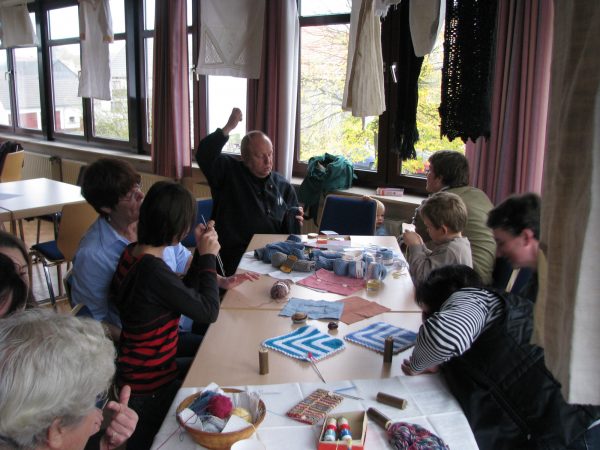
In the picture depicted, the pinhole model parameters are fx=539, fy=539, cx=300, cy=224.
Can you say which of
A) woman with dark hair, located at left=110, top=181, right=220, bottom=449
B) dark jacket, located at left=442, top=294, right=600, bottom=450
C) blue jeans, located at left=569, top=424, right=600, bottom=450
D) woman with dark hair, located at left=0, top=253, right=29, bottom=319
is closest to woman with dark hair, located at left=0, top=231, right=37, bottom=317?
woman with dark hair, located at left=0, top=253, right=29, bottom=319

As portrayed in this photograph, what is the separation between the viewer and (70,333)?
99 cm

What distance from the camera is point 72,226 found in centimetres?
355

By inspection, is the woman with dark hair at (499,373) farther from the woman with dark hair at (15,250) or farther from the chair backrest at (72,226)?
the chair backrest at (72,226)

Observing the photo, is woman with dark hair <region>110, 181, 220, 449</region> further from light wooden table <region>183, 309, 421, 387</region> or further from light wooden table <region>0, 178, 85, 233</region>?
light wooden table <region>0, 178, 85, 233</region>

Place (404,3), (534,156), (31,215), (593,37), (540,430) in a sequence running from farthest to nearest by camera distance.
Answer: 1. (31,215)
2. (534,156)
3. (404,3)
4. (540,430)
5. (593,37)

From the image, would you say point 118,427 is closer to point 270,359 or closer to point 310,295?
point 270,359

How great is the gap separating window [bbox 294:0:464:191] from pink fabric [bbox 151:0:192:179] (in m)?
1.19

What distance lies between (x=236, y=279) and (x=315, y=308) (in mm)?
488

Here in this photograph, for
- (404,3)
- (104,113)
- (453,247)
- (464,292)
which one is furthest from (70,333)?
(104,113)

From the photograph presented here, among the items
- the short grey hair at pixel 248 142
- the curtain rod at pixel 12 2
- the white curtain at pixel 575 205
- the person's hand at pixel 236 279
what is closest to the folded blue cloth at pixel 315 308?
the person's hand at pixel 236 279

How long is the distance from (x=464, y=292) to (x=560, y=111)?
1045 mm

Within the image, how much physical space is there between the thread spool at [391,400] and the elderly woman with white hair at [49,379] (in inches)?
28.2

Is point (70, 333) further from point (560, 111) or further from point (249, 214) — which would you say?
point (249, 214)

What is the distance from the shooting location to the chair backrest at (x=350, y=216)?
3572mm
